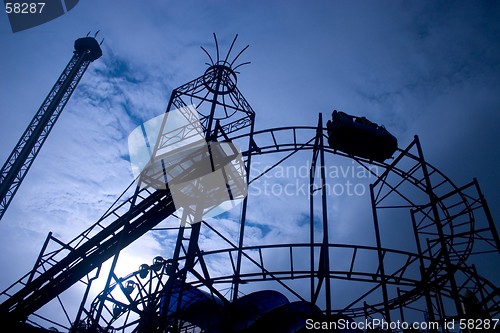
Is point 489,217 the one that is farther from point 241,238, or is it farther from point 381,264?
point 241,238

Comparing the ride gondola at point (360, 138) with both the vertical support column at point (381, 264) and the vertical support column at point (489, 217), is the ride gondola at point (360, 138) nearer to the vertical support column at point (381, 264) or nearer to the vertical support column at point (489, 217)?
the vertical support column at point (381, 264)

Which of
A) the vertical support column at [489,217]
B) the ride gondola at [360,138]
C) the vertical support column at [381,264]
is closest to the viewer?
the vertical support column at [381,264]

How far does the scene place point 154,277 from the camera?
11750 mm

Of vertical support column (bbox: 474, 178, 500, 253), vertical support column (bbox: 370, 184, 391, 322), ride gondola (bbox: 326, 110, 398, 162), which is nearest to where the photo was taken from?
vertical support column (bbox: 370, 184, 391, 322)

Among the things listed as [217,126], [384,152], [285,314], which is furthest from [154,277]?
[384,152]

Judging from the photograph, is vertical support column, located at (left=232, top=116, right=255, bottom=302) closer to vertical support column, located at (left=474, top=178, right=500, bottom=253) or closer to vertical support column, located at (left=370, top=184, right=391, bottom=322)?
vertical support column, located at (left=370, top=184, right=391, bottom=322)

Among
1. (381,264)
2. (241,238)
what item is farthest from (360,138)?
(241,238)

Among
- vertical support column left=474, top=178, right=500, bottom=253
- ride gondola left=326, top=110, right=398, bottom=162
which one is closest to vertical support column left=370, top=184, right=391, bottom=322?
ride gondola left=326, top=110, right=398, bottom=162

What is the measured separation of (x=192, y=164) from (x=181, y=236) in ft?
9.18

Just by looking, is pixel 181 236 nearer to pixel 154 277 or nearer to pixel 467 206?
pixel 154 277

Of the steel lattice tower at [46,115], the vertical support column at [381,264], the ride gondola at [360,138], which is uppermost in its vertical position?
the steel lattice tower at [46,115]

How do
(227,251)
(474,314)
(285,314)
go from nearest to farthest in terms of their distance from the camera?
(474,314) → (227,251) → (285,314)

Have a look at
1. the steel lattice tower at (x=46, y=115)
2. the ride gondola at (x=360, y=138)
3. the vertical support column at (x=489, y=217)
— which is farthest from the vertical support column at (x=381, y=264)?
the steel lattice tower at (x=46, y=115)

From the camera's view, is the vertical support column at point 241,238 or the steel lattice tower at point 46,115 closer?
the vertical support column at point 241,238
